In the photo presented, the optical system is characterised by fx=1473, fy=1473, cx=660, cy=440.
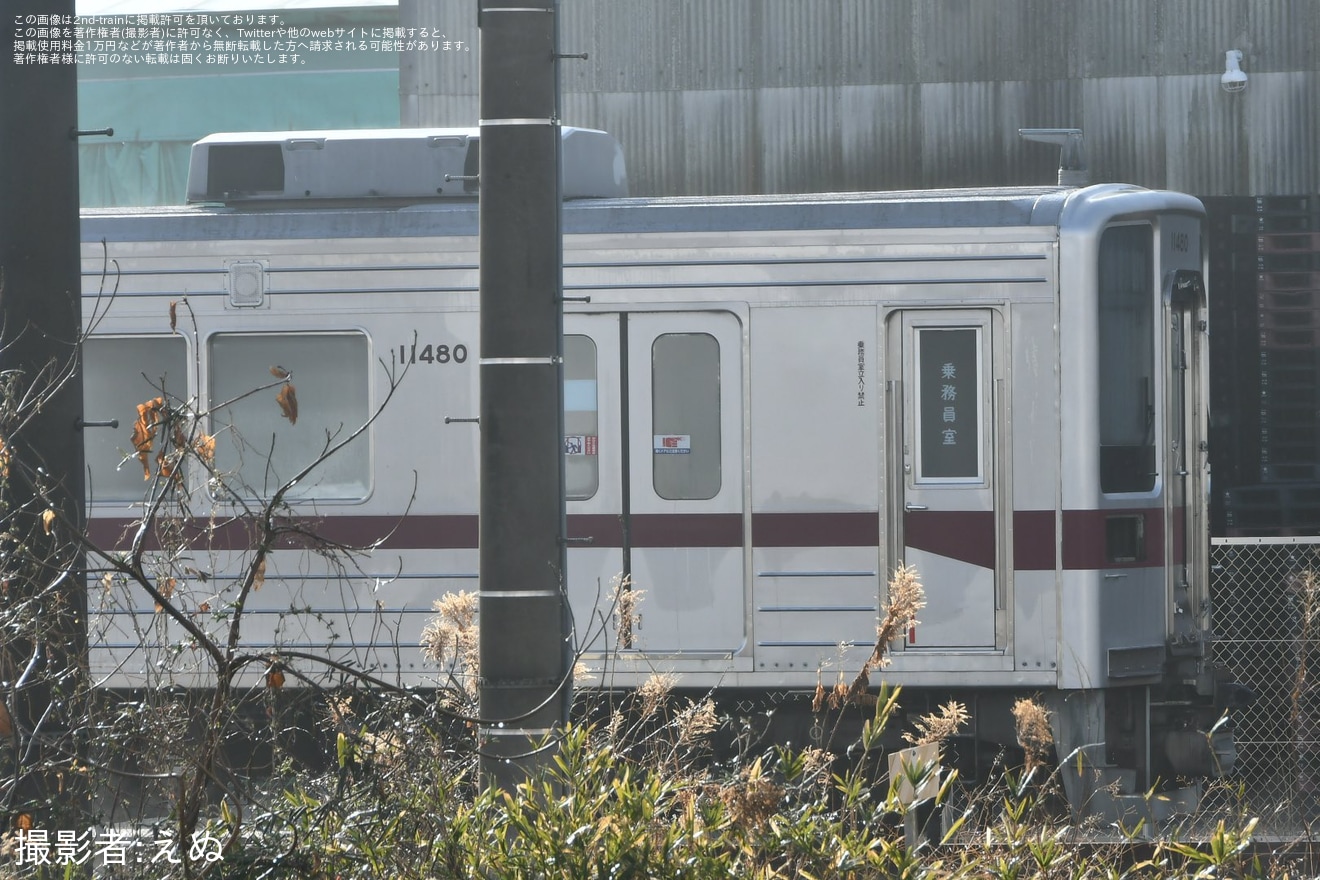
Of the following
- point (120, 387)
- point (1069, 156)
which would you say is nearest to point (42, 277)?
point (120, 387)

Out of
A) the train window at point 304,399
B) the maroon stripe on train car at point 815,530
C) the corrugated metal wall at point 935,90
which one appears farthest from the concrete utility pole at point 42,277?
the corrugated metal wall at point 935,90

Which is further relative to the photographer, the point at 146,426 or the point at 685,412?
the point at 685,412

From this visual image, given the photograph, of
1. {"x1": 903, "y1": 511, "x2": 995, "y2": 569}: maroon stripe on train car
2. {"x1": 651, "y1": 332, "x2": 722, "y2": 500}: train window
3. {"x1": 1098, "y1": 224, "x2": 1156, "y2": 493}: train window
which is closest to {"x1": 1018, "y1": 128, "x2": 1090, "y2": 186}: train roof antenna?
{"x1": 1098, "y1": 224, "x2": 1156, "y2": 493}: train window

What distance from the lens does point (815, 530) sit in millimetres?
7223

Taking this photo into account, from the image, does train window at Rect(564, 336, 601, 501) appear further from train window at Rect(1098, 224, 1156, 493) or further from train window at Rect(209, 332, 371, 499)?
train window at Rect(1098, 224, 1156, 493)

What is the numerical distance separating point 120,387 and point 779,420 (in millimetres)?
3441

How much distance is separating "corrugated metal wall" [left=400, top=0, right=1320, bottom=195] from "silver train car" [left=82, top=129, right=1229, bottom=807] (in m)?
5.03

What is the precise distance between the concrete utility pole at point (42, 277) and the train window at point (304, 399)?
10.6ft

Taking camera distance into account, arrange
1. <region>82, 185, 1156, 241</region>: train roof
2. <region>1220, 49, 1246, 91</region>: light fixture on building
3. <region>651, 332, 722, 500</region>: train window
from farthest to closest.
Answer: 1. <region>1220, 49, 1246, 91</region>: light fixture on building
2. <region>651, 332, 722, 500</region>: train window
3. <region>82, 185, 1156, 241</region>: train roof

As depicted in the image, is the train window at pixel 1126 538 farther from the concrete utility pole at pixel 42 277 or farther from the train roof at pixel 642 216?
the concrete utility pole at pixel 42 277

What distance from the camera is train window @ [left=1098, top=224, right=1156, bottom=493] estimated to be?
7.11 metres

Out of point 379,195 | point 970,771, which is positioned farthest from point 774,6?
point 970,771

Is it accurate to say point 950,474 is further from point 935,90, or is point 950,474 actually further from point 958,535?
point 935,90

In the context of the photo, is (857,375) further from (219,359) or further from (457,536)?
(219,359)
